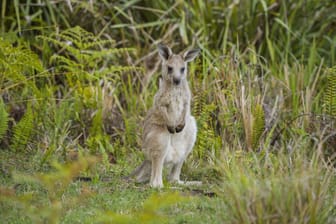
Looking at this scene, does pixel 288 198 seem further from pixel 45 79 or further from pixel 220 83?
pixel 45 79

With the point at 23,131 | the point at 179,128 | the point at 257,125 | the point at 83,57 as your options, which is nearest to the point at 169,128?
the point at 179,128

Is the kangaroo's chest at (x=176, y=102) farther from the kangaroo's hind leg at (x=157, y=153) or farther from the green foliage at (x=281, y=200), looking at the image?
the green foliage at (x=281, y=200)

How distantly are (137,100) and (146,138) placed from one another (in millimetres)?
2582

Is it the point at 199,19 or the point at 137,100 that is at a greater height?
the point at 199,19

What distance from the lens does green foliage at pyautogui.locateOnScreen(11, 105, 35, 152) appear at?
7680 millimetres

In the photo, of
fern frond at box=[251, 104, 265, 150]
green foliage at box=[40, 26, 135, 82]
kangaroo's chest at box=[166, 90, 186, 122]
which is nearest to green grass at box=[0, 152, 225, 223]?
kangaroo's chest at box=[166, 90, 186, 122]

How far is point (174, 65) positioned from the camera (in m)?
6.71

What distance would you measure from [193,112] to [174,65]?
1505 millimetres

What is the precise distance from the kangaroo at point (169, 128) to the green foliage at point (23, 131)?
1457 millimetres

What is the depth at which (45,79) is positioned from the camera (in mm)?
9492

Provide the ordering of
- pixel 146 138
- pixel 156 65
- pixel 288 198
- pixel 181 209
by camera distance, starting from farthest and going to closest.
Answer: pixel 156 65, pixel 146 138, pixel 181 209, pixel 288 198

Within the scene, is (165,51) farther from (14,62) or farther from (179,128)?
(14,62)

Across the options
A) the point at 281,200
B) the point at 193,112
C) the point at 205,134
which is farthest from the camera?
the point at 193,112

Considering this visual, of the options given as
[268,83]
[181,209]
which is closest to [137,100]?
[268,83]
